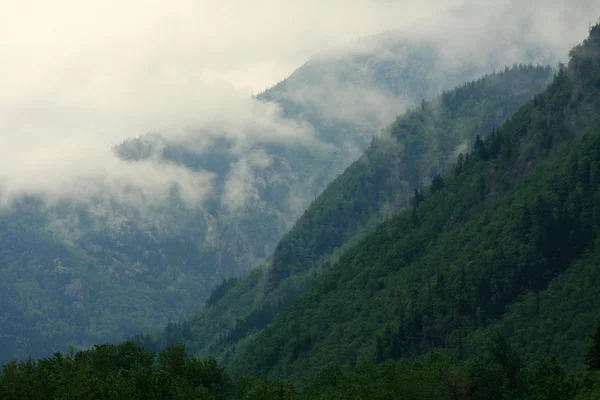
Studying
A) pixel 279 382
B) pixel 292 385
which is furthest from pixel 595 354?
pixel 279 382

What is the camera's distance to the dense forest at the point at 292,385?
478ft

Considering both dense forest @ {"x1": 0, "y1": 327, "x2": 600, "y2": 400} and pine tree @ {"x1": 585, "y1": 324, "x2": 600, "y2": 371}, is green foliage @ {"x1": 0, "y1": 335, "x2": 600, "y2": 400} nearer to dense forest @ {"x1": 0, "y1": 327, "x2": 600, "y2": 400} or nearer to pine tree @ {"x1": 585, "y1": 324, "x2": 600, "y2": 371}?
dense forest @ {"x1": 0, "y1": 327, "x2": 600, "y2": 400}

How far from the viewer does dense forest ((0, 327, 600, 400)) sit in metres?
146

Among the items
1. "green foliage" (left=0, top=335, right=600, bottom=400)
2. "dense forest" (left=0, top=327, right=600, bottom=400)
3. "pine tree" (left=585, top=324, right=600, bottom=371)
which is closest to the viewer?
"green foliage" (left=0, top=335, right=600, bottom=400)

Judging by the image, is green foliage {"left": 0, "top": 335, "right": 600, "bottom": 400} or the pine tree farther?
the pine tree

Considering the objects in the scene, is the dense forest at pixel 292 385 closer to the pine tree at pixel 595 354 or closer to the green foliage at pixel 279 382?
the pine tree at pixel 595 354

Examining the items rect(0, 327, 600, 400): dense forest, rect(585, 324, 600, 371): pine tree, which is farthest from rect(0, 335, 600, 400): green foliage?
rect(585, 324, 600, 371): pine tree

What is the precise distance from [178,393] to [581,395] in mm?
65630

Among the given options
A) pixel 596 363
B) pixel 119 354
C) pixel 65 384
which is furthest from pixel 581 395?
pixel 119 354

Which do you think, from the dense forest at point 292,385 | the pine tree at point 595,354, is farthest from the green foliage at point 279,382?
the pine tree at point 595,354

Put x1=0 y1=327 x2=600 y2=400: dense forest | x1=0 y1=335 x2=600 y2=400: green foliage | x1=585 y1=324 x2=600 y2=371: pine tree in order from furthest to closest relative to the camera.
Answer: x1=585 y1=324 x2=600 y2=371: pine tree < x1=0 y1=327 x2=600 y2=400: dense forest < x1=0 y1=335 x2=600 y2=400: green foliage

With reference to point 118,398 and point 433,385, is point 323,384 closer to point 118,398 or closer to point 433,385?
point 433,385

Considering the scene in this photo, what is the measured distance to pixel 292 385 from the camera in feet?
579

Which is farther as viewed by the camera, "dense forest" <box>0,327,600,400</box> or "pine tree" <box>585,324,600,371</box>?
"pine tree" <box>585,324,600,371</box>
